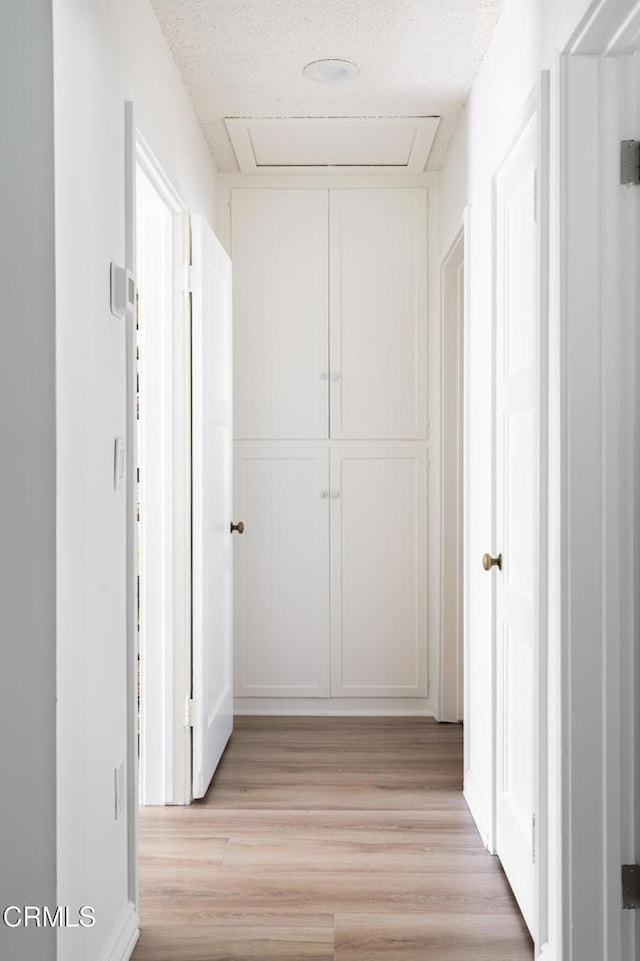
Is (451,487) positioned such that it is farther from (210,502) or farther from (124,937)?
(124,937)

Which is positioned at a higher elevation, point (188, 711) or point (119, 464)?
point (119, 464)

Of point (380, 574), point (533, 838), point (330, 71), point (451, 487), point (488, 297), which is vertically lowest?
point (533, 838)

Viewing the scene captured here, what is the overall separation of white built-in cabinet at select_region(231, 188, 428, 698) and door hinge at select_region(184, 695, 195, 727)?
1.02m

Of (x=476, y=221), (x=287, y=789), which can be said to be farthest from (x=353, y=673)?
(x=476, y=221)

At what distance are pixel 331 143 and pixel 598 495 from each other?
2399 mm

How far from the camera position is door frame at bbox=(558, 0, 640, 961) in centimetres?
169

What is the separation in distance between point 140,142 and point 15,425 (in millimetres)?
1137

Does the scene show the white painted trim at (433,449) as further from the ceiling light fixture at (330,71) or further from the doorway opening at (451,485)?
the ceiling light fixture at (330,71)

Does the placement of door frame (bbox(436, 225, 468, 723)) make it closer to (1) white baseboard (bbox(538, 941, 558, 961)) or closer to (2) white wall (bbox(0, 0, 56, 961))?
(1) white baseboard (bbox(538, 941, 558, 961))

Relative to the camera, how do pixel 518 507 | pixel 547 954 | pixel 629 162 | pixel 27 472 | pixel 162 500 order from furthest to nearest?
1. pixel 162 500
2. pixel 518 507
3. pixel 547 954
4. pixel 629 162
5. pixel 27 472

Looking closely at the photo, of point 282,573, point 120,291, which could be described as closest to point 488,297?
point 120,291

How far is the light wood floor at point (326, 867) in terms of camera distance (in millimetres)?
2025

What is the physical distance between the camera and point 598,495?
5.58 feet

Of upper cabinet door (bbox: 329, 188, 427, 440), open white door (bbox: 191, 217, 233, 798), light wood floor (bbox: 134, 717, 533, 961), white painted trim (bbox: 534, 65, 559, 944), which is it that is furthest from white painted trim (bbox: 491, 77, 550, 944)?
upper cabinet door (bbox: 329, 188, 427, 440)
